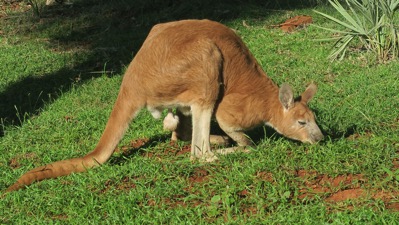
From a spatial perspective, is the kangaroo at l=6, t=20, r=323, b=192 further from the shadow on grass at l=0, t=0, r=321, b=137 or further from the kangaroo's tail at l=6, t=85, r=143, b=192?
the shadow on grass at l=0, t=0, r=321, b=137

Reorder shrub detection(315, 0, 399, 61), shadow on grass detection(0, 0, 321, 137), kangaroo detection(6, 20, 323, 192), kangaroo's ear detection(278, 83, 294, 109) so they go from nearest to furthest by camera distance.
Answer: kangaroo detection(6, 20, 323, 192), kangaroo's ear detection(278, 83, 294, 109), shrub detection(315, 0, 399, 61), shadow on grass detection(0, 0, 321, 137)

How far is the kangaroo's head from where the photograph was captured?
17.9 ft

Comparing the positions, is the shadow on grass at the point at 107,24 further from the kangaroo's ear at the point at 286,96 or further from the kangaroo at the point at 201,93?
the kangaroo's ear at the point at 286,96

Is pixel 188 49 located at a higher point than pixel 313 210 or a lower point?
higher

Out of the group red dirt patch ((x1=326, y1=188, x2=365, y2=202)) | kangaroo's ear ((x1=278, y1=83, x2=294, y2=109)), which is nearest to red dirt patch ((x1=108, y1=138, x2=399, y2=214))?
red dirt patch ((x1=326, y1=188, x2=365, y2=202))

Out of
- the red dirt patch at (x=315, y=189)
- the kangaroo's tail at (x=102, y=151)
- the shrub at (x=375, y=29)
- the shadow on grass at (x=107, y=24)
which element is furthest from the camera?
the shadow on grass at (x=107, y=24)

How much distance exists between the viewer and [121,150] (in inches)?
231

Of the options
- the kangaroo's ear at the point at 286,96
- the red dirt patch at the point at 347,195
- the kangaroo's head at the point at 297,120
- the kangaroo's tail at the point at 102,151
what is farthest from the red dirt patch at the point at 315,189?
the kangaroo's ear at the point at 286,96

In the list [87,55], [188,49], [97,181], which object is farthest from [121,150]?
[87,55]

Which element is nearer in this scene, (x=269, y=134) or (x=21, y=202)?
(x=21, y=202)

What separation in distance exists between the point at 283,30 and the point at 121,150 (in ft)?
14.2

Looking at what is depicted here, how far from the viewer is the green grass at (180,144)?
4512mm

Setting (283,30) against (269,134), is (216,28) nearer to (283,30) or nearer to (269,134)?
(269,134)

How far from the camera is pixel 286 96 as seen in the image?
5.46 meters
